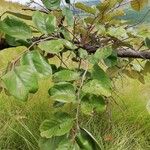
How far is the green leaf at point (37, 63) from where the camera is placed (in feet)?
2.60

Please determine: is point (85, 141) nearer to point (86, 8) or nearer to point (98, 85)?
point (98, 85)

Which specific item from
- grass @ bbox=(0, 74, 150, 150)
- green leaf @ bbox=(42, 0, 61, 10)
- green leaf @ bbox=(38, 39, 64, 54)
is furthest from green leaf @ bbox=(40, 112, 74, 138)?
grass @ bbox=(0, 74, 150, 150)

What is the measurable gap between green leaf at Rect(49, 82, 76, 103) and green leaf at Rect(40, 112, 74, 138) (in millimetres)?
29

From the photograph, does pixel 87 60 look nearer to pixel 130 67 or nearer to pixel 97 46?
pixel 97 46

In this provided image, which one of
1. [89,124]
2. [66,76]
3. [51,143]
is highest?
[66,76]

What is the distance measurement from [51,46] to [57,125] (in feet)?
0.46

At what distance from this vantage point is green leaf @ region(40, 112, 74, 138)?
798 millimetres

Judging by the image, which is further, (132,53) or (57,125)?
(132,53)

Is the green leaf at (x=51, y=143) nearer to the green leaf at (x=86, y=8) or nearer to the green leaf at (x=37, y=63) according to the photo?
the green leaf at (x=37, y=63)

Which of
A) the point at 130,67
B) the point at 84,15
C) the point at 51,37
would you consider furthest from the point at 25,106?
the point at 51,37

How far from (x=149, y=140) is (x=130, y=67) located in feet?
6.41

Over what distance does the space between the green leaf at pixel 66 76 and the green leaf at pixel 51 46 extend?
0.05 m

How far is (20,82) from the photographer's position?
73 cm

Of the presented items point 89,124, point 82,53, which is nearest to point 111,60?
point 82,53
